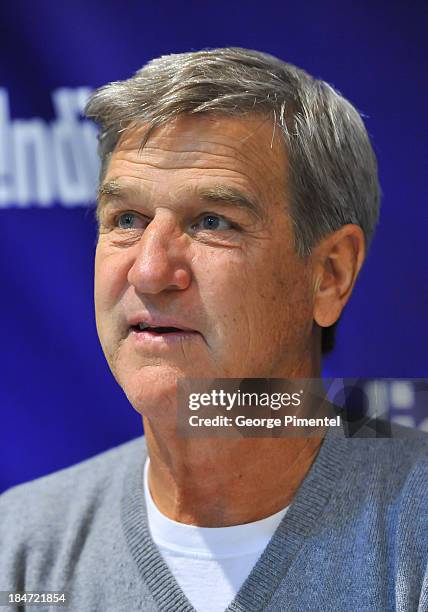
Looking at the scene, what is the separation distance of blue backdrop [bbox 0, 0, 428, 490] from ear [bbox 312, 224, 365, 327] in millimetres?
334

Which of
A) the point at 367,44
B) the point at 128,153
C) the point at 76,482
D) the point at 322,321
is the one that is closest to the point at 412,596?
the point at 322,321

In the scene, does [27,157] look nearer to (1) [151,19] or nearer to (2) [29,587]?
(1) [151,19]

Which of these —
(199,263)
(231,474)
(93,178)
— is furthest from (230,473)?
(93,178)

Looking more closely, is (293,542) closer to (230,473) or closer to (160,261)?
(230,473)

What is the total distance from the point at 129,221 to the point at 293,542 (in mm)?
613

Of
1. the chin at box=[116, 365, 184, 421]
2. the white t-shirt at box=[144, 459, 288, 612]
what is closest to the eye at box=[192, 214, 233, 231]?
the chin at box=[116, 365, 184, 421]

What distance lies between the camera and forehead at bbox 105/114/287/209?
140 centimetres

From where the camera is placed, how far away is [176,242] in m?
1.38

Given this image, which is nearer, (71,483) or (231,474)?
(231,474)

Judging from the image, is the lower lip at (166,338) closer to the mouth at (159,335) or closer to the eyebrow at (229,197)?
the mouth at (159,335)

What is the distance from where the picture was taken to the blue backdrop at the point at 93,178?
71.8 inches

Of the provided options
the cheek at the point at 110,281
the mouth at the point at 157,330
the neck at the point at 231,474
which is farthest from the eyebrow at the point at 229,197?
the neck at the point at 231,474

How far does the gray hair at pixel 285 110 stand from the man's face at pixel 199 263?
2 cm

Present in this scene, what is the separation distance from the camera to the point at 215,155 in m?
1.41
